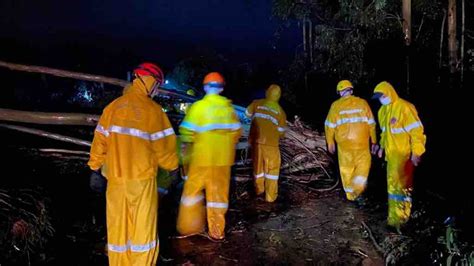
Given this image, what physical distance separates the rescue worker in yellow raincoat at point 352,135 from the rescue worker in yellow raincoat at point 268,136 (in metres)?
0.83

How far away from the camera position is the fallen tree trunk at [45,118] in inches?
207

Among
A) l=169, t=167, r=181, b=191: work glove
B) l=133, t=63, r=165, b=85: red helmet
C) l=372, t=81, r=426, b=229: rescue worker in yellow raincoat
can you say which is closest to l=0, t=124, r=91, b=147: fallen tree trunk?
l=169, t=167, r=181, b=191: work glove

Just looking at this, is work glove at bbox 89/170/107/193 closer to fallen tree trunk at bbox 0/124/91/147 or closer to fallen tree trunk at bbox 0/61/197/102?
fallen tree trunk at bbox 0/124/91/147

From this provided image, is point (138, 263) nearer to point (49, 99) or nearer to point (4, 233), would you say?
point (4, 233)

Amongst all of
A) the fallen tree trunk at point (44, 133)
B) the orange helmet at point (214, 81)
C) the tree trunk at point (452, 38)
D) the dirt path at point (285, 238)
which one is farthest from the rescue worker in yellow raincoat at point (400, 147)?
the tree trunk at point (452, 38)

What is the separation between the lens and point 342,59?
13.0 metres

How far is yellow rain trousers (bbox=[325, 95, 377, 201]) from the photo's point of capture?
6.53 meters

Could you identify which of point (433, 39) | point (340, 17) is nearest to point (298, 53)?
point (340, 17)

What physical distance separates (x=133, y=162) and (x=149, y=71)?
32.3 inches

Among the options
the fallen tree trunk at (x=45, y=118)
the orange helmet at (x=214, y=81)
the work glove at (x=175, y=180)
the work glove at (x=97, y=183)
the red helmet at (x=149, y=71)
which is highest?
the red helmet at (x=149, y=71)

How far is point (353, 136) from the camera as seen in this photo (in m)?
6.52

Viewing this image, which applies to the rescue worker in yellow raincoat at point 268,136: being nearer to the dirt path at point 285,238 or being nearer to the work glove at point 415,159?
the dirt path at point 285,238

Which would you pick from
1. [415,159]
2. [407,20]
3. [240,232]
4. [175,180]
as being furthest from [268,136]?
[407,20]

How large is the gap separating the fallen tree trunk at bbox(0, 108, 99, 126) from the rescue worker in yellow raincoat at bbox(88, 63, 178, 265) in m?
1.89
